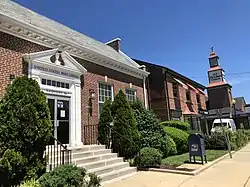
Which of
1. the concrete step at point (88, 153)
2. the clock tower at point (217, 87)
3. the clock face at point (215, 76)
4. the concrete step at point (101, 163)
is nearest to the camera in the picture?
Result: the concrete step at point (101, 163)

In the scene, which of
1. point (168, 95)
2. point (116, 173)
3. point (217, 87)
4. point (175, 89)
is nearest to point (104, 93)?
point (116, 173)

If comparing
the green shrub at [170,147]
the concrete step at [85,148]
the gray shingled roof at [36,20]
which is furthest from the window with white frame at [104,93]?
the green shrub at [170,147]

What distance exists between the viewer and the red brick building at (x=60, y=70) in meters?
8.67

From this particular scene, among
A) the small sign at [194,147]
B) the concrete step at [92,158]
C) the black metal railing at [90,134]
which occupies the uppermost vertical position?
the black metal railing at [90,134]

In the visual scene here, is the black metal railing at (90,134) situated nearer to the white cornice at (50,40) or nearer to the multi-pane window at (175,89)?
the white cornice at (50,40)

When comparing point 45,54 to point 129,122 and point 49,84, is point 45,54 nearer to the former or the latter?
point 49,84

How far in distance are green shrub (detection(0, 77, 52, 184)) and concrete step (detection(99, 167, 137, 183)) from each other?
82.4 inches

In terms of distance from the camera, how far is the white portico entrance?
9.48 meters

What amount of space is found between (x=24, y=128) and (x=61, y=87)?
4.07m

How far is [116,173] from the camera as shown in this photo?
8.36 metres

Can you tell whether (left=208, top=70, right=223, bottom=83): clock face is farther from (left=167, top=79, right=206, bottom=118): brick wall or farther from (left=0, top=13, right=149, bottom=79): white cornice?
(left=0, top=13, right=149, bottom=79): white cornice

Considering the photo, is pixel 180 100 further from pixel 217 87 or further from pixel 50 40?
pixel 50 40

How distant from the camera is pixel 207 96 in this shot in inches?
1407

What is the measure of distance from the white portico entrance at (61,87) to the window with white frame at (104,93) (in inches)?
69.4
